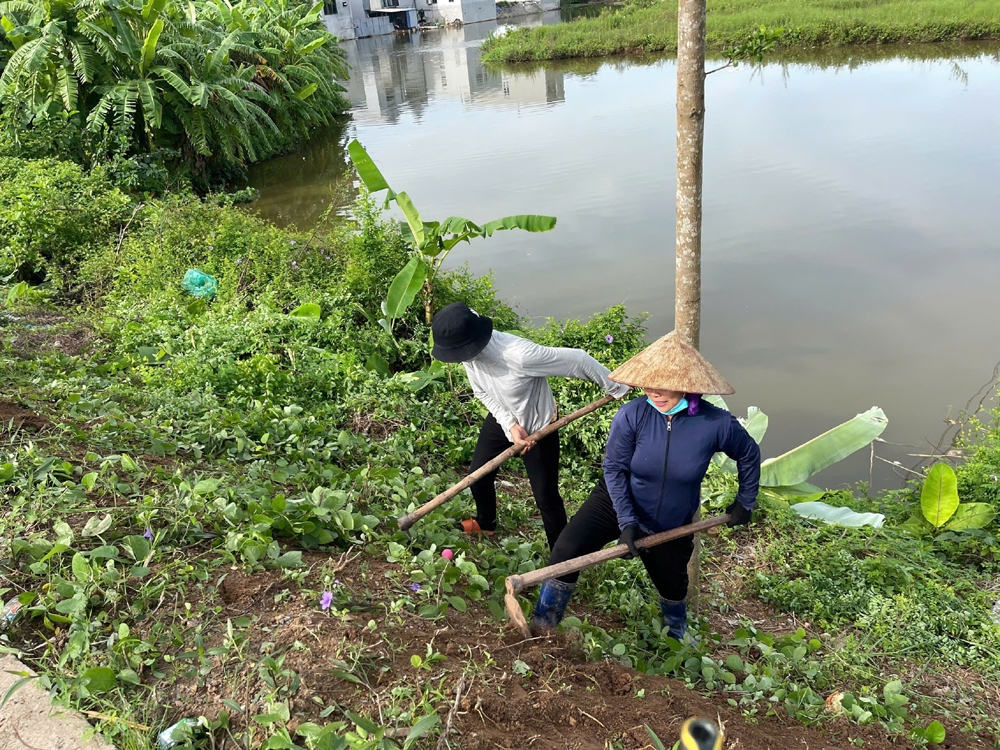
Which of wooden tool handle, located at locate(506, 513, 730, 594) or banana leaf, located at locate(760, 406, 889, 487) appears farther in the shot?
banana leaf, located at locate(760, 406, 889, 487)

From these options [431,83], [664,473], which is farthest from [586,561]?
[431,83]

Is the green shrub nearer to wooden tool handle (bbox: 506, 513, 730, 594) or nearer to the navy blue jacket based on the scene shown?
wooden tool handle (bbox: 506, 513, 730, 594)

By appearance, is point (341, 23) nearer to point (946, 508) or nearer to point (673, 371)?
point (946, 508)

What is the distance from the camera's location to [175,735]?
1820 mm

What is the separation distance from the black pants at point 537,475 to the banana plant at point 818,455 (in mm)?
1728

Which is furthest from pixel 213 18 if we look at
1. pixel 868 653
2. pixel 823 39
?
pixel 823 39

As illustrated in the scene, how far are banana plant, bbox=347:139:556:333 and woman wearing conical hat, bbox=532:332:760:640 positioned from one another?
2.96 metres

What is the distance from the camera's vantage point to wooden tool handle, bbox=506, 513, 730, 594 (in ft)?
8.50

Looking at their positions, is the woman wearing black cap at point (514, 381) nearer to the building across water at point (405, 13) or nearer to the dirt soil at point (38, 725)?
the dirt soil at point (38, 725)

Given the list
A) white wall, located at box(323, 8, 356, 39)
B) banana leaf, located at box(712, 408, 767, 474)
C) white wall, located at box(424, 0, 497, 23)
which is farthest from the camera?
white wall, located at box(424, 0, 497, 23)

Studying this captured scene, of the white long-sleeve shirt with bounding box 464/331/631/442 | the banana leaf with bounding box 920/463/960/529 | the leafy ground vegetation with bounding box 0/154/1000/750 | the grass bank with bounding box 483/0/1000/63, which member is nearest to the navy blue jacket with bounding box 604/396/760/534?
the white long-sleeve shirt with bounding box 464/331/631/442

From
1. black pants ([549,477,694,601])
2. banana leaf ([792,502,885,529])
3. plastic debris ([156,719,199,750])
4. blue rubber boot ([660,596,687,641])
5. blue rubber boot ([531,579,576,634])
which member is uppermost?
plastic debris ([156,719,199,750])

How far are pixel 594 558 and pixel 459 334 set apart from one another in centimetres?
102

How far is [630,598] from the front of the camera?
3189 mm
